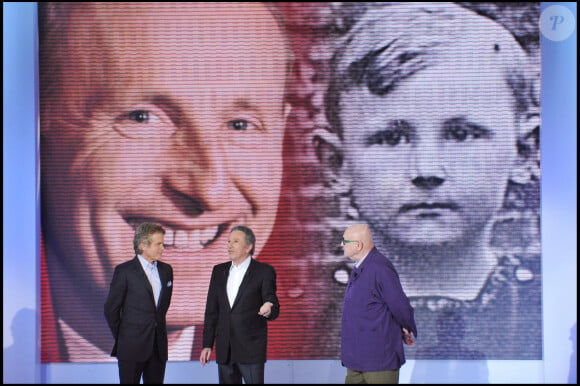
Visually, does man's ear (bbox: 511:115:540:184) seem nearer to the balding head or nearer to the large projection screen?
the large projection screen

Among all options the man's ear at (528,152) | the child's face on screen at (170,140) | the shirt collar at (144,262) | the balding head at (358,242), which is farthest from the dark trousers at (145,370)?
the man's ear at (528,152)

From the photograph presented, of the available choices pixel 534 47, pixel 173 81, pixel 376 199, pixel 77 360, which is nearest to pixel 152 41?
pixel 173 81

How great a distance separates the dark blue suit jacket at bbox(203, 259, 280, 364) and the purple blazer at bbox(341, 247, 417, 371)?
23.7 inches

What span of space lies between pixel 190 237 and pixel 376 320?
2700mm

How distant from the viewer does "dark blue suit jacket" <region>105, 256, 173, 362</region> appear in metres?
4.84

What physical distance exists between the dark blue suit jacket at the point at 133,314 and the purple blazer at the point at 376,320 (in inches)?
52.0

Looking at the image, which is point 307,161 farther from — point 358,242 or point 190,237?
point 358,242

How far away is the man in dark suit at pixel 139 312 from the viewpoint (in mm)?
4844

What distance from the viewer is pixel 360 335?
452 cm

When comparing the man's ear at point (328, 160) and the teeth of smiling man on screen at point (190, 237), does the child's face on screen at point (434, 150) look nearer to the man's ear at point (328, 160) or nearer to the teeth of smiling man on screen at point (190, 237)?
the man's ear at point (328, 160)

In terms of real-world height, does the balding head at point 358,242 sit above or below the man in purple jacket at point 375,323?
above

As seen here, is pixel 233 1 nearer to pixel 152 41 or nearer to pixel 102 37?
pixel 152 41

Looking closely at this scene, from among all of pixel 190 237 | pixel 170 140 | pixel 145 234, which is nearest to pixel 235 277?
pixel 145 234

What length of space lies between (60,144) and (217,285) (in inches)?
104
